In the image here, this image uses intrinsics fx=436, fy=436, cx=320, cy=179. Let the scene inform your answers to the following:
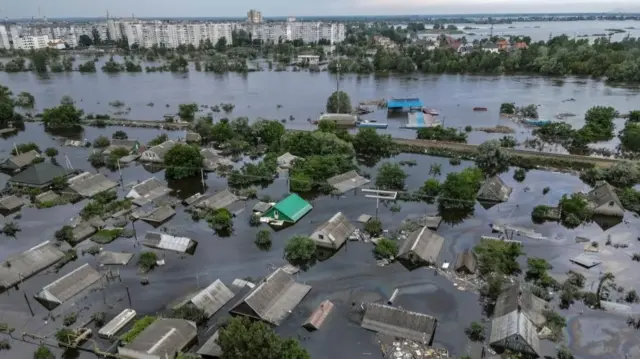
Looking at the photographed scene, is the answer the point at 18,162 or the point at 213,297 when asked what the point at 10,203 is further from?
the point at 213,297

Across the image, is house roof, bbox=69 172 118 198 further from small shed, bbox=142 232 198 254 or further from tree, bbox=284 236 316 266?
tree, bbox=284 236 316 266

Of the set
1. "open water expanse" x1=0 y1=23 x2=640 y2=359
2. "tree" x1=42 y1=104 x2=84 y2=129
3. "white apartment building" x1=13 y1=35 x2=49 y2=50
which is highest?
"white apartment building" x1=13 y1=35 x2=49 y2=50

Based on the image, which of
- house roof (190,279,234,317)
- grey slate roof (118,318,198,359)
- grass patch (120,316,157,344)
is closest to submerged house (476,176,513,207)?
house roof (190,279,234,317)

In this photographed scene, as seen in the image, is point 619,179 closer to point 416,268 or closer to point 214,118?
point 416,268

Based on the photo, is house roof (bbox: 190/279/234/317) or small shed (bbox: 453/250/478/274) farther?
small shed (bbox: 453/250/478/274)

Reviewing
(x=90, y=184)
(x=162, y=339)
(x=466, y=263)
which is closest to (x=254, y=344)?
(x=162, y=339)

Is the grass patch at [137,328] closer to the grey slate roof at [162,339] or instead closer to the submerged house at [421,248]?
the grey slate roof at [162,339]
